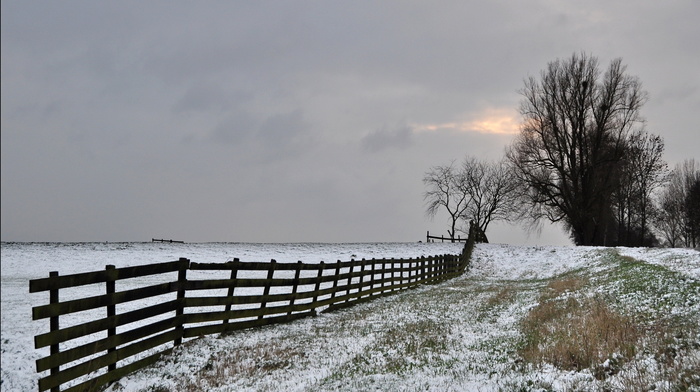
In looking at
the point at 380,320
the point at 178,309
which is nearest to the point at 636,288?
the point at 380,320

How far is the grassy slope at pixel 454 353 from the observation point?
21.8ft

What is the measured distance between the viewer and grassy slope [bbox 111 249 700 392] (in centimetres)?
666

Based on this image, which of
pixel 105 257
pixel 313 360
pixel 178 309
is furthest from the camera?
pixel 105 257

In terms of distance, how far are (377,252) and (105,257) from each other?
22.5 meters

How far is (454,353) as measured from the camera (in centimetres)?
895

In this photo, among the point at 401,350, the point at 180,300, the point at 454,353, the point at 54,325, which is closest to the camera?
the point at 54,325

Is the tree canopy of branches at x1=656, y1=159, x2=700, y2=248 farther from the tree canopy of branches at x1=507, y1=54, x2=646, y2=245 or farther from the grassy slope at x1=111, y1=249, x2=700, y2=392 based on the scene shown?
the grassy slope at x1=111, y1=249, x2=700, y2=392

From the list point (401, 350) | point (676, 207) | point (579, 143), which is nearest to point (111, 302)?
point (401, 350)

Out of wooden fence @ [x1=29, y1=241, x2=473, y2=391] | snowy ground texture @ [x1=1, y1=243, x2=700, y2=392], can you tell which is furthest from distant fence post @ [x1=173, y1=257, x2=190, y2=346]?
snowy ground texture @ [x1=1, y1=243, x2=700, y2=392]

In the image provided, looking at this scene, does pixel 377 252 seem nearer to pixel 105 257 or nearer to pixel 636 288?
pixel 105 257

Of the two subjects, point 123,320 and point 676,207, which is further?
point 676,207

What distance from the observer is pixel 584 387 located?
615cm

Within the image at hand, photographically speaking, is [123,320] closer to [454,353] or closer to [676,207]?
[454,353]

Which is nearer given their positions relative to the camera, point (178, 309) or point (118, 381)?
point (118, 381)
